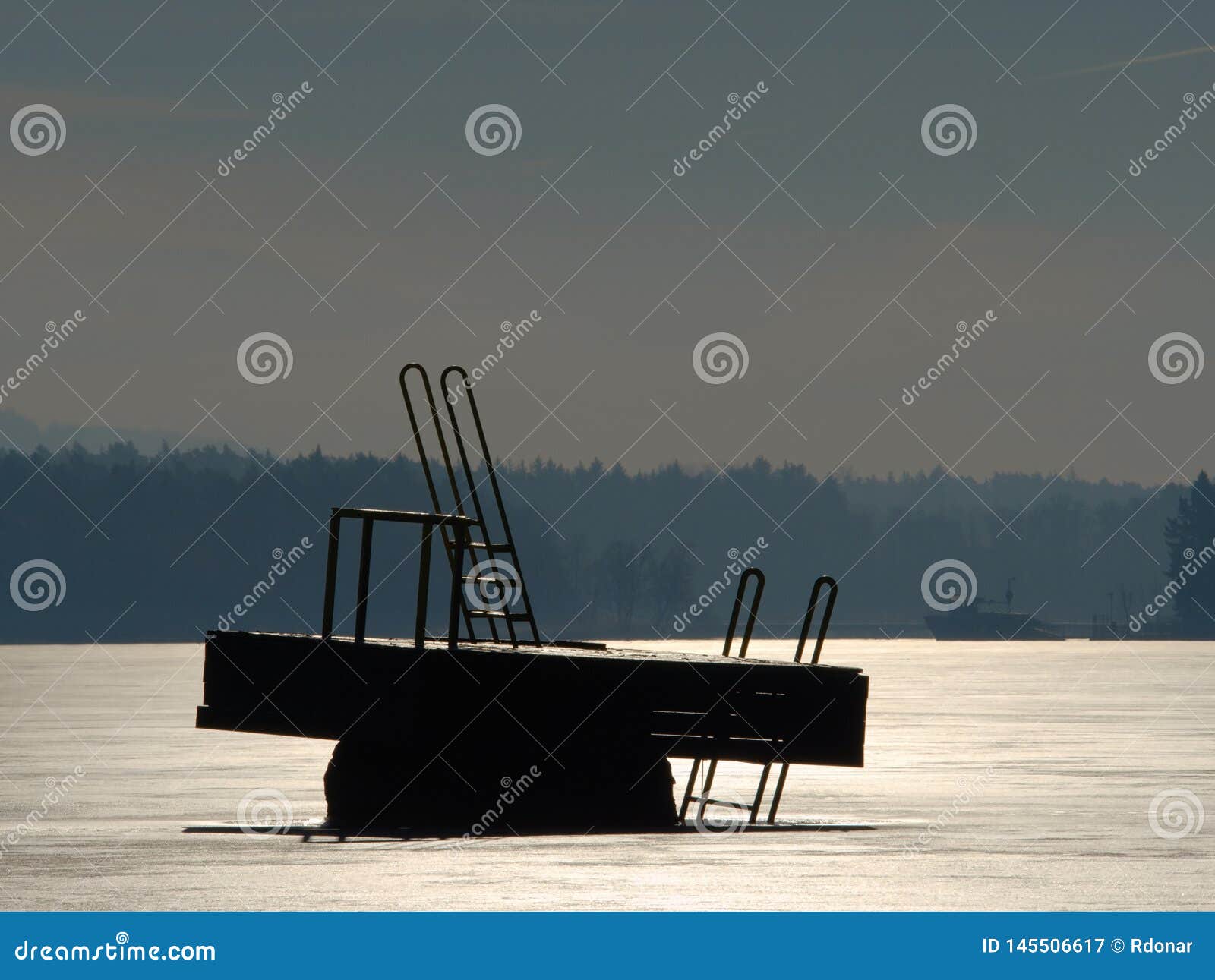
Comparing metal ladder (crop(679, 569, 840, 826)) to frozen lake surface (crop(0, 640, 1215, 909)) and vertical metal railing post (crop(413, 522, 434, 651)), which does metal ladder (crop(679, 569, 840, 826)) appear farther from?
vertical metal railing post (crop(413, 522, 434, 651))

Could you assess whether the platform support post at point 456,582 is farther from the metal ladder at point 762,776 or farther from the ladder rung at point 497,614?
Result: the metal ladder at point 762,776

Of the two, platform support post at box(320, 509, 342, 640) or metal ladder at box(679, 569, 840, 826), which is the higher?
metal ladder at box(679, 569, 840, 826)

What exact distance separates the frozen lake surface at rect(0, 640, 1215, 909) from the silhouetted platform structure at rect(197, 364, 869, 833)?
2.69 feet

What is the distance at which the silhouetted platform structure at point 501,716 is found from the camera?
1633 cm

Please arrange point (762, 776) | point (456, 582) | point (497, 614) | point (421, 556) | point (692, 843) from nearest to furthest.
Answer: point (421, 556)
point (692, 843)
point (456, 582)
point (497, 614)
point (762, 776)

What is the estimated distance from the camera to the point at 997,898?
12758 millimetres

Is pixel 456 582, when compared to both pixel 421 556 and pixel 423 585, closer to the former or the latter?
pixel 423 585

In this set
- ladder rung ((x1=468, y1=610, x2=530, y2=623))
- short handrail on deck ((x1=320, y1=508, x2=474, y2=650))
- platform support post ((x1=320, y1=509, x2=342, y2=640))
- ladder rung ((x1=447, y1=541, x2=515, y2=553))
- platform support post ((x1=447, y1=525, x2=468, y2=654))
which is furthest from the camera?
ladder rung ((x1=468, y1=610, x2=530, y2=623))

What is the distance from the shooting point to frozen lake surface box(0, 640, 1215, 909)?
41.5ft

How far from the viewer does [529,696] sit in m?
16.6

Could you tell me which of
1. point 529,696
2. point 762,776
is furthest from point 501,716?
point 762,776

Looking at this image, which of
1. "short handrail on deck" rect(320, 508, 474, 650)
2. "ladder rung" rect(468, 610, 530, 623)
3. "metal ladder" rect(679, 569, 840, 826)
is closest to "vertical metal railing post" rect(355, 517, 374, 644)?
"short handrail on deck" rect(320, 508, 474, 650)

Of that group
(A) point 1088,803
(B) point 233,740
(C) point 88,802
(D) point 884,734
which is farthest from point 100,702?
(A) point 1088,803

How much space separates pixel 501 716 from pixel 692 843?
6.43ft
